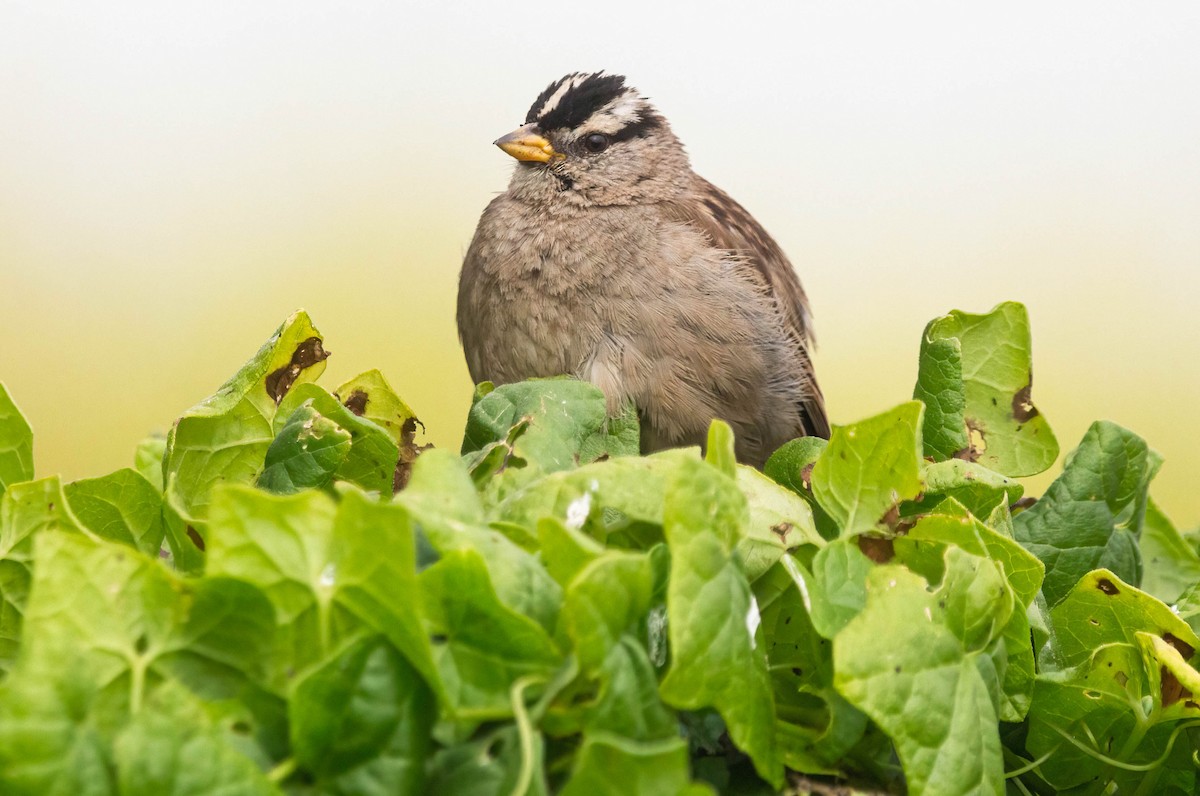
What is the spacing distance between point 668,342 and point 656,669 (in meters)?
1.63

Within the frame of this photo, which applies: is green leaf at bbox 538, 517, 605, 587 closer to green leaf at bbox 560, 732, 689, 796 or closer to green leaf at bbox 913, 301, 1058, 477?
green leaf at bbox 560, 732, 689, 796

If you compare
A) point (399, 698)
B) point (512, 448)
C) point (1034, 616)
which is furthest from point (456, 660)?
point (1034, 616)

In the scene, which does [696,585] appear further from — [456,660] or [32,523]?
[32,523]

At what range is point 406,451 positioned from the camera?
3.65 feet

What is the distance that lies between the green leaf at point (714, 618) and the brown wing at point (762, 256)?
1920 millimetres

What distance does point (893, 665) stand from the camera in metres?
0.67

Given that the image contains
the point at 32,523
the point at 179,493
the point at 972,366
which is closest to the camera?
the point at 32,523

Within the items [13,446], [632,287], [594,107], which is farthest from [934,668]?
[594,107]

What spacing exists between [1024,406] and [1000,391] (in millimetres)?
28

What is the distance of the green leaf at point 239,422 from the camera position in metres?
0.91

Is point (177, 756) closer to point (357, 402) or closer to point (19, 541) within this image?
point (19, 541)

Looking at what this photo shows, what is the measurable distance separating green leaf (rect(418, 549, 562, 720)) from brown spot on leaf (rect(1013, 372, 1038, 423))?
2.46ft

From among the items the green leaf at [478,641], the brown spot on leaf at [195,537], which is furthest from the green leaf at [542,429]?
the green leaf at [478,641]

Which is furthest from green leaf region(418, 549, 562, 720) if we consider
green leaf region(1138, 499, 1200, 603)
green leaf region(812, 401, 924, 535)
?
green leaf region(1138, 499, 1200, 603)
